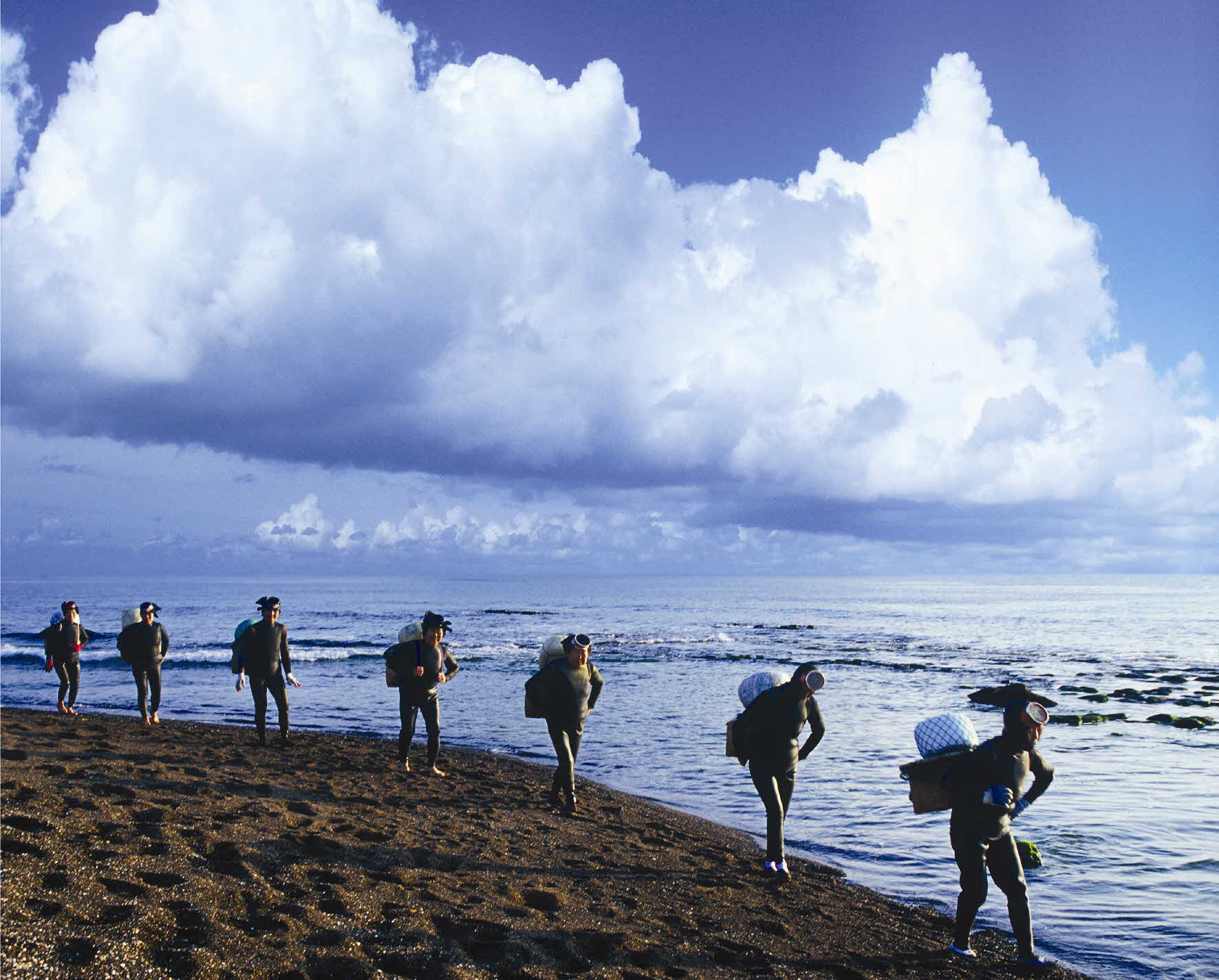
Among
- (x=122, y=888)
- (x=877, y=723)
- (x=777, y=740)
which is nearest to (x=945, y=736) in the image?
(x=777, y=740)

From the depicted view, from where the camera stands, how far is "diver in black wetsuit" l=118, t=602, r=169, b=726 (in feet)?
56.6

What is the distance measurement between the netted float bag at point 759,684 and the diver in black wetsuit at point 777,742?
50 millimetres

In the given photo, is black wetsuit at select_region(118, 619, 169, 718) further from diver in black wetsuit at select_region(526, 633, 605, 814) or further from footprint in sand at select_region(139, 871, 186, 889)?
footprint in sand at select_region(139, 871, 186, 889)

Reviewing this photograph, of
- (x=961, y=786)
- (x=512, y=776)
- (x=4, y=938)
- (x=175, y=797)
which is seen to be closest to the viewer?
(x=4, y=938)

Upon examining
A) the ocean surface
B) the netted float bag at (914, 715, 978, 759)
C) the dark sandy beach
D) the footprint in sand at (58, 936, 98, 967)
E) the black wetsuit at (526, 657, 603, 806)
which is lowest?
the ocean surface

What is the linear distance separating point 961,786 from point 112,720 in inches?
727

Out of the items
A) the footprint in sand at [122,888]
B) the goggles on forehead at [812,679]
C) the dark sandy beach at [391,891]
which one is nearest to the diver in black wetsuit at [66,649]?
the dark sandy beach at [391,891]

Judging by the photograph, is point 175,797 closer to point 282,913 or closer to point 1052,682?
point 282,913

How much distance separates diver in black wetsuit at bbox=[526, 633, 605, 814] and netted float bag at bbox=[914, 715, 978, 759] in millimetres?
5060

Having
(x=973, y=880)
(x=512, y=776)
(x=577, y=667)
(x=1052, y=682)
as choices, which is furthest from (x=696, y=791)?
(x=1052, y=682)

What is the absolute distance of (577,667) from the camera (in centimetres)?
1165

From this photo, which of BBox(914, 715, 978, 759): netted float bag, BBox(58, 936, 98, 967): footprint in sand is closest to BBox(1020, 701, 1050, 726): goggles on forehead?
BBox(914, 715, 978, 759): netted float bag

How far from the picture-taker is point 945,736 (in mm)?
7188

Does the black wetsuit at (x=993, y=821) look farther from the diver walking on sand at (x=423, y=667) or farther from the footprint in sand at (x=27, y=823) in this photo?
the footprint in sand at (x=27, y=823)
